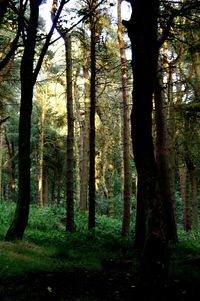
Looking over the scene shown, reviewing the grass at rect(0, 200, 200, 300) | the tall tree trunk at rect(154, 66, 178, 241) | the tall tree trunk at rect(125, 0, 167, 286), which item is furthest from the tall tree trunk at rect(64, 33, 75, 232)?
the tall tree trunk at rect(125, 0, 167, 286)

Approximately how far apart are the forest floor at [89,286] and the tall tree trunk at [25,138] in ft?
8.98

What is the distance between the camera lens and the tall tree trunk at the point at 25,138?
10391mm

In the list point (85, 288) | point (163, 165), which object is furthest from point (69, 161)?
point (85, 288)

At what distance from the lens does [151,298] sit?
550cm

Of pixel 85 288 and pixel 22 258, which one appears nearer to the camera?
pixel 85 288

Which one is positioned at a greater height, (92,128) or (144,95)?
(92,128)

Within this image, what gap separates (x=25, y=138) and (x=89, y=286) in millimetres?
5099

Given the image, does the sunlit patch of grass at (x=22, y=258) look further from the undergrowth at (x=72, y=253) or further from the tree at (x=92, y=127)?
the tree at (x=92, y=127)

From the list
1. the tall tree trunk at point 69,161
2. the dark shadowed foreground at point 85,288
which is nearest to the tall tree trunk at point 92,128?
the tall tree trunk at point 69,161

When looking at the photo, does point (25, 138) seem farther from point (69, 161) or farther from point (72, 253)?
point (69, 161)

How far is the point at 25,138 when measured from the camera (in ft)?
34.9

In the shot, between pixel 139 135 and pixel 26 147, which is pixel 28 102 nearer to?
pixel 26 147

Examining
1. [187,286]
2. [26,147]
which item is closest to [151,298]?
[187,286]

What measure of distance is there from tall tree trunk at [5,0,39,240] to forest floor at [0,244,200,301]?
8.98 ft
